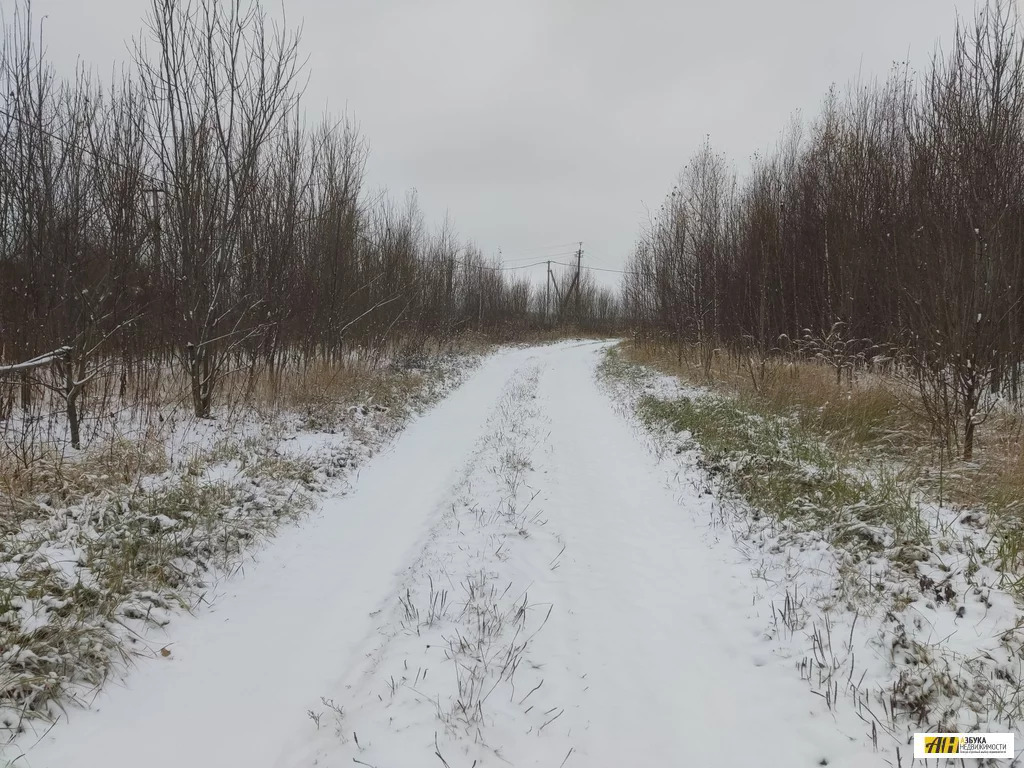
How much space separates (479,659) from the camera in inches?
118

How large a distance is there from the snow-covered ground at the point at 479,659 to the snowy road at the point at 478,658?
0.01 m

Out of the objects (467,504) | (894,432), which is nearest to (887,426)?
(894,432)

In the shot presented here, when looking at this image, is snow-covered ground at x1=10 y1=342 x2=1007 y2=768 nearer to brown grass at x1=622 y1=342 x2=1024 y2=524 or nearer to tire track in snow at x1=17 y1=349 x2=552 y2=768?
tire track in snow at x1=17 y1=349 x2=552 y2=768

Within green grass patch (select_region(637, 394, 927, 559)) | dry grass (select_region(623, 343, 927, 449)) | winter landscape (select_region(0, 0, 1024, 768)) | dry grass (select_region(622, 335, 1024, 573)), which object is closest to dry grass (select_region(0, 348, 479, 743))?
winter landscape (select_region(0, 0, 1024, 768))

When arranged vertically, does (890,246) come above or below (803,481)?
above

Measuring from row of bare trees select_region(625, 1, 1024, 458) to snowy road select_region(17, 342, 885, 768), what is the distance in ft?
11.8

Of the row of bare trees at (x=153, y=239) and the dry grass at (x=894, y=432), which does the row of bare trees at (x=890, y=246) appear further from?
the row of bare trees at (x=153, y=239)

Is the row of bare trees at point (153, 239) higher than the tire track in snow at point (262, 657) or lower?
higher

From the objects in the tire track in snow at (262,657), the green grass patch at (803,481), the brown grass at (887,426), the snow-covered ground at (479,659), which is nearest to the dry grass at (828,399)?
the brown grass at (887,426)

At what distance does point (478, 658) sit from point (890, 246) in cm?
997

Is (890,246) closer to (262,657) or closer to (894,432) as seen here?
(894,432)

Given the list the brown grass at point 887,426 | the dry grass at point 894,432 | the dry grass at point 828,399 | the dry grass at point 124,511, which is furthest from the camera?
the dry grass at point 828,399

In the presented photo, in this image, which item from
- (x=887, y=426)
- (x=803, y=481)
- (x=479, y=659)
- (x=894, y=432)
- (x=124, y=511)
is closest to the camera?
(x=479, y=659)

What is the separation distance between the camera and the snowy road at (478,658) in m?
2.42
